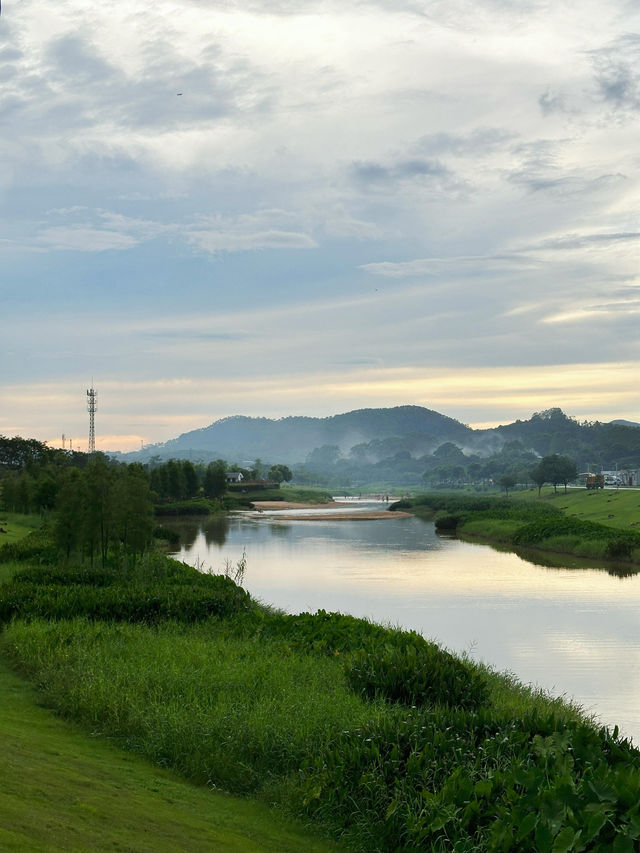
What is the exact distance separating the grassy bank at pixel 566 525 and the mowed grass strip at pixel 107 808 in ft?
118

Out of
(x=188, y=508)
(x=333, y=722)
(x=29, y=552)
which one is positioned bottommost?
(x=188, y=508)

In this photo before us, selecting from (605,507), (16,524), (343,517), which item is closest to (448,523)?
(605,507)

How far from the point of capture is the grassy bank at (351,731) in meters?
7.20

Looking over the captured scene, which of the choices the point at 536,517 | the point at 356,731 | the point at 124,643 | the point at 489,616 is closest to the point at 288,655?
the point at 124,643

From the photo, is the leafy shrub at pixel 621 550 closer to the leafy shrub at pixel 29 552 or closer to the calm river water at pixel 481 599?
the calm river water at pixel 481 599

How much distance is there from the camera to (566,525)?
5019 centimetres

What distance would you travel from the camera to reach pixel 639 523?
52.7m

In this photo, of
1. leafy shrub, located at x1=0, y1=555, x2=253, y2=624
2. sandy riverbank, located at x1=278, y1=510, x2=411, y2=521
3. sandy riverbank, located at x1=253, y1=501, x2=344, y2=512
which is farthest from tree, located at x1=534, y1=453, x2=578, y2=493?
leafy shrub, located at x1=0, y1=555, x2=253, y2=624

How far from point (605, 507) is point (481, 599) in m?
41.7

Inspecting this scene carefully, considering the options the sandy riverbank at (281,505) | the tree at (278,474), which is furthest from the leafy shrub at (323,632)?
the tree at (278,474)

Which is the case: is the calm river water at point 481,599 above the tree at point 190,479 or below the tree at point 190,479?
below

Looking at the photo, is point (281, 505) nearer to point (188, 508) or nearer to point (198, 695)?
point (188, 508)

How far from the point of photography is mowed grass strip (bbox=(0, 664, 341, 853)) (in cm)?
596

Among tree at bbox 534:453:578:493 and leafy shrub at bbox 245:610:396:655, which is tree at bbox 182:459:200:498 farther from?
leafy shrub at bbox 245:610:396:655
